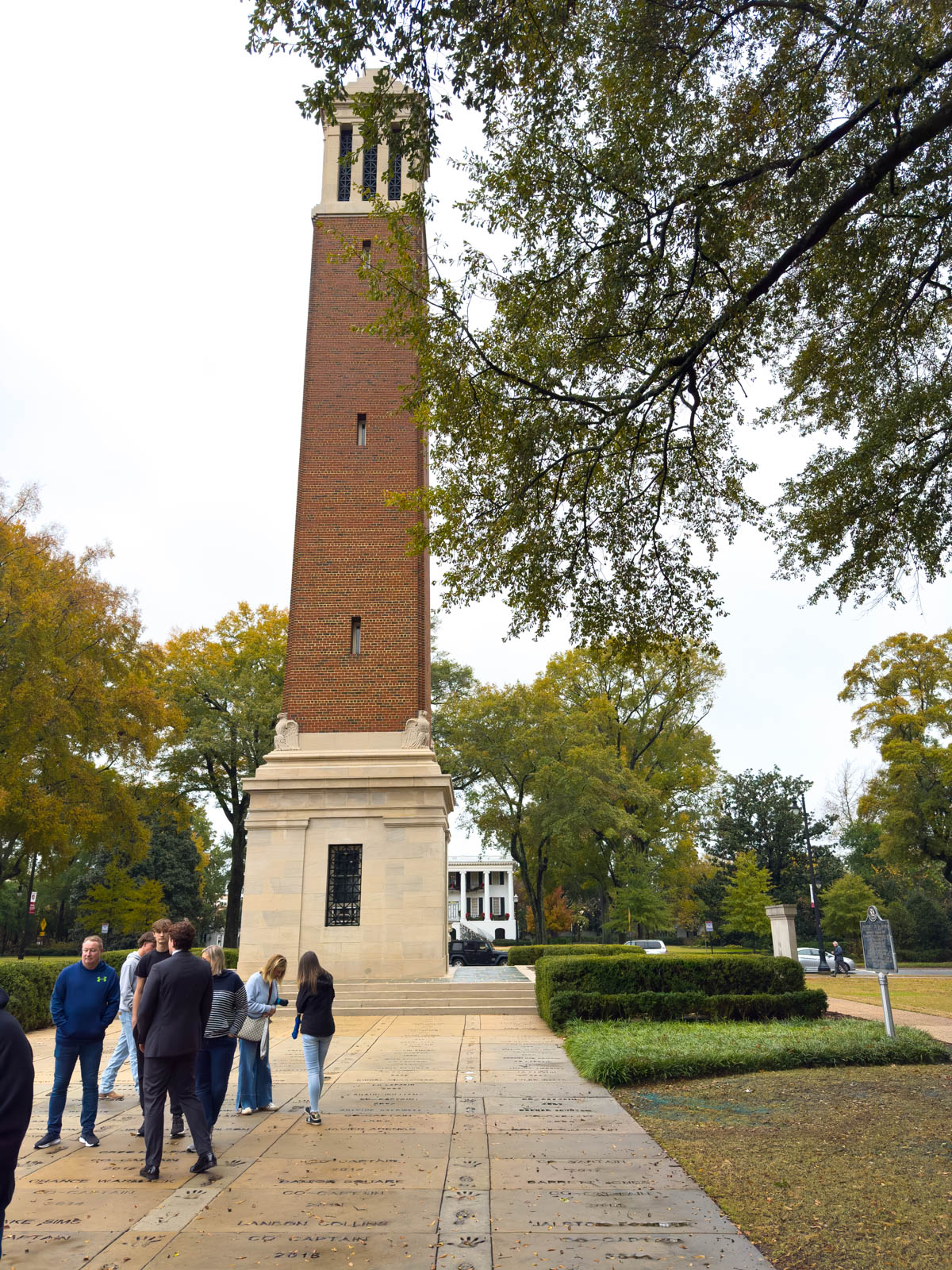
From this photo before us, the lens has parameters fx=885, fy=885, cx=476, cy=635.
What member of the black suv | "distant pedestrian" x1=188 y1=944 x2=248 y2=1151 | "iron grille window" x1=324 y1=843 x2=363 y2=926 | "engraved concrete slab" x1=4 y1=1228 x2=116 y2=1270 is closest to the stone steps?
"iron grille window" x1=324 y1=843 x2=363 y2=926

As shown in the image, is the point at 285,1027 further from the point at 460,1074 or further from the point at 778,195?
the point at 778,195

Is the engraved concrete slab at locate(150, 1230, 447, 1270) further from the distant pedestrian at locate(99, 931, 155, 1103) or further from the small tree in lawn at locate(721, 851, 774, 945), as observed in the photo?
the small tree in lawn at locate(721, 851, 774, 945)

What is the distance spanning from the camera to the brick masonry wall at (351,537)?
22.4 metres

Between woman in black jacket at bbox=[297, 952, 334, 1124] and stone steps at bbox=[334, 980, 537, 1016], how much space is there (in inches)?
385

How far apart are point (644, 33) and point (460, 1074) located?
11639mm

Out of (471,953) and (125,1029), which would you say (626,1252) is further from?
(471,953)

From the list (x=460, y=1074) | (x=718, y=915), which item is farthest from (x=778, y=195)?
(x=718, y=915)

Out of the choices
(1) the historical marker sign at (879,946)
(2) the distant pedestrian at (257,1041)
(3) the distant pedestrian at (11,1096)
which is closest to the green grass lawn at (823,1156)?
(1) the historical marker sign at (879,946)

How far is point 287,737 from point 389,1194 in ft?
54.1

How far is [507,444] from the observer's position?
10.2m

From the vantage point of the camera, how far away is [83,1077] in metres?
7.45

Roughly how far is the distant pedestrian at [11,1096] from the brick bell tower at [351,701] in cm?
1549

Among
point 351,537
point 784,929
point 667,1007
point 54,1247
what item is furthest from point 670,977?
point 351,537

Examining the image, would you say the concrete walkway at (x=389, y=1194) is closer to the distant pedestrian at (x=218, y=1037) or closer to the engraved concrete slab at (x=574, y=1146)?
the engraved concrete slab at (x=574, y=1146)
